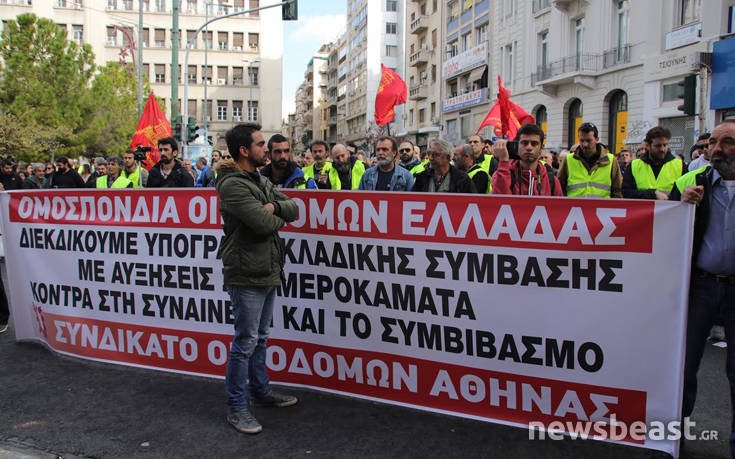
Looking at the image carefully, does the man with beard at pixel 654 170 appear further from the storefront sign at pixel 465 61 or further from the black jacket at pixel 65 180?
the storefront sign at pixel 465 61

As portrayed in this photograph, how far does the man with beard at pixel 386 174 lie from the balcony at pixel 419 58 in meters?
42.8

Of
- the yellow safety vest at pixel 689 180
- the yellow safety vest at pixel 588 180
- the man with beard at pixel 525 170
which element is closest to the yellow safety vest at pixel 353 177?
the yellow safety vest at pixel 588 180

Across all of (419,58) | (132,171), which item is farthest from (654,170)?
(419,58)

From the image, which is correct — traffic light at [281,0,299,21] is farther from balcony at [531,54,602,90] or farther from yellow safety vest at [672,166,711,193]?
yellow safety vest at [672,166,711,193]

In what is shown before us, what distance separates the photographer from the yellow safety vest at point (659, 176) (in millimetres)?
5977

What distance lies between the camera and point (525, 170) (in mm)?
4781

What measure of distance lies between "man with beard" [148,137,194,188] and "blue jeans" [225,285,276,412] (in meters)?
3.75

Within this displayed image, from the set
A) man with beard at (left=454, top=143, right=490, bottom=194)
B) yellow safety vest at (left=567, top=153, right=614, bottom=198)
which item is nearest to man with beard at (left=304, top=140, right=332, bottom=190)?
man with beard at (left=454, top=143, right=490, bottom=194)

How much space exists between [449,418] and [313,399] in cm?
102

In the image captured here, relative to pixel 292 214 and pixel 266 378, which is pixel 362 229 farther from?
pixel 266 378

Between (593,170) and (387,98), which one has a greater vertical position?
(387,98)

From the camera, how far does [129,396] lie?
442cm

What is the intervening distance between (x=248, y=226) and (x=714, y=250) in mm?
2739

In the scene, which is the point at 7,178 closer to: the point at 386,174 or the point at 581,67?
the point at 386,174
